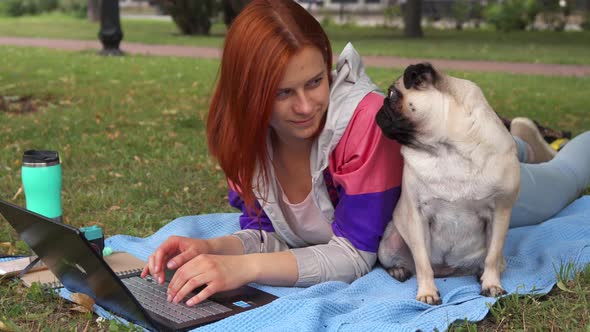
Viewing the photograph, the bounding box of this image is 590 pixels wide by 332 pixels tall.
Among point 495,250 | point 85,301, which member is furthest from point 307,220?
point 85,301

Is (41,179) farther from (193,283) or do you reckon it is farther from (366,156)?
(366,156)

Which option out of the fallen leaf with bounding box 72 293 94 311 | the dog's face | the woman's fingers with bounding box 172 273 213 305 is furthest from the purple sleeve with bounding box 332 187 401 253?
the fallen leaf with bounding box 72 293 94 311

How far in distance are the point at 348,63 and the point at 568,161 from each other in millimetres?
2037

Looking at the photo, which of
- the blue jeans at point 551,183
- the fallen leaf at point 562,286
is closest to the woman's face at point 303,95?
the fallen leaf at point 562,286

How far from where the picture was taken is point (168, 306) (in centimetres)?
303

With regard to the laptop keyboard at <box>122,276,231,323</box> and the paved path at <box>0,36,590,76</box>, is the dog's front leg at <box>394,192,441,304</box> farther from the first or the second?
the paved path at <box>0,36,590,76</box>

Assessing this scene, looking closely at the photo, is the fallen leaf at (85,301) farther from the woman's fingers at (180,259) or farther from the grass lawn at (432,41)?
the grass lawn at (432,41)

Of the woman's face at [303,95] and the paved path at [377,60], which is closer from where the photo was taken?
the woman's face at [303,95]

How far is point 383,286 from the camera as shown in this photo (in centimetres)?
338

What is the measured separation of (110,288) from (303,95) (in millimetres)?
1102

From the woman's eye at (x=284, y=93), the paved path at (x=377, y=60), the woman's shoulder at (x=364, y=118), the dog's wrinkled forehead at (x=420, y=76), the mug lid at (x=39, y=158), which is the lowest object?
the paved path at (x=377, y=60)

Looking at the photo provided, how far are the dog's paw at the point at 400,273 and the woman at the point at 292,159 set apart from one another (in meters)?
0.11

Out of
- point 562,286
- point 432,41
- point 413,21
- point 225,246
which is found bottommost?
point 432,41

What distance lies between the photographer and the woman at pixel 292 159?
3043 millimetres
